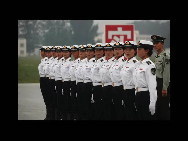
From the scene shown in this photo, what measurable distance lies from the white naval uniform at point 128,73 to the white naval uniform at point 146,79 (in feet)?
0.90

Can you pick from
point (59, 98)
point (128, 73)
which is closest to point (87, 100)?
point (59, 98)

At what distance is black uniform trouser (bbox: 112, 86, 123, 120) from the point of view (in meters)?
8.73

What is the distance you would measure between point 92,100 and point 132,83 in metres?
1.97

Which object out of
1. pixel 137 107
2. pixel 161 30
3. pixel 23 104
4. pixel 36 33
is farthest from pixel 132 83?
pixel 36 33

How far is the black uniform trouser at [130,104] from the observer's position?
812 cm

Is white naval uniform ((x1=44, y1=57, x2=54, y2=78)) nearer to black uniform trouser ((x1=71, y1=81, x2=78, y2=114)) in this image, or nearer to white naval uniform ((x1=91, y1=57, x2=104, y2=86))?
black uniform trouser ((x1=71, y1=81, x2=78, y2=114))

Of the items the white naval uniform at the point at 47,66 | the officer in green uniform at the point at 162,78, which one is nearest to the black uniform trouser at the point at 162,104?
the officer in green uniform at the point at 162,78

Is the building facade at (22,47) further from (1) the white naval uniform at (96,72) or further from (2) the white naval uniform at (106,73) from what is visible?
(2) the white naval uniform at (106,73)

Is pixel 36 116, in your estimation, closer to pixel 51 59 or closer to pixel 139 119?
pixel 51 59

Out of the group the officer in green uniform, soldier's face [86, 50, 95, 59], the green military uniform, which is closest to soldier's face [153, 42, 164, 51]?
the officer in green uniform

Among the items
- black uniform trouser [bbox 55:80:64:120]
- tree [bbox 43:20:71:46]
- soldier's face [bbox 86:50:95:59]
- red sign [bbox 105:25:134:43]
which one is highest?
tree [bbox 43:20:71:46]

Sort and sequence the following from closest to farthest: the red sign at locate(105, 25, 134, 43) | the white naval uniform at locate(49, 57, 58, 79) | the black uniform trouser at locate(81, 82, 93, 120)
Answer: the black uniform trouser at locate(81, 82, 93, 120) < the red sign at locate(105, 25, 134, 43) < the white naval uniform at locate(49, 57, 58, 79)

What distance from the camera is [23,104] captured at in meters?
15.0

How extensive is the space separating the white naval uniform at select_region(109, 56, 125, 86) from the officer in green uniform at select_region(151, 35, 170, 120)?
0.70m
